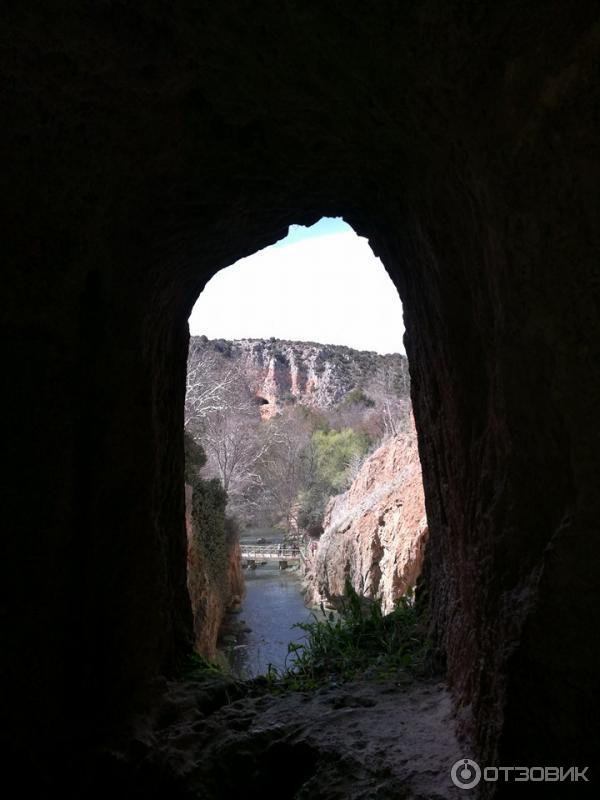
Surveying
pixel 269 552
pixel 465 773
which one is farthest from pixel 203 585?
pixel 269 552

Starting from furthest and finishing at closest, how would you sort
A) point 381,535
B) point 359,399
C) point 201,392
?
point 359,399 → point 201,392 → point 381,535

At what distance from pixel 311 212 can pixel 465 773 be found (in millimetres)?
2850

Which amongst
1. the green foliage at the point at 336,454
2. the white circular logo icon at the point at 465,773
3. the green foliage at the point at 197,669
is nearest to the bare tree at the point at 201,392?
the green foliage at the point at 336,454

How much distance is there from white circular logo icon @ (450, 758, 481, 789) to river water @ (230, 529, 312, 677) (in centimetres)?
821

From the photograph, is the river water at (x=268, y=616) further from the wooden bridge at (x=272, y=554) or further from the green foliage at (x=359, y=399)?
the green foliage at (x=359, y=399)

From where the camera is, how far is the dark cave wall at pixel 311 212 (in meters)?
1.71

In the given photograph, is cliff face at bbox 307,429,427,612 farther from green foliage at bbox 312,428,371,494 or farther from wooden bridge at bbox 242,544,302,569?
green foliage at bbox 312,428,371,494

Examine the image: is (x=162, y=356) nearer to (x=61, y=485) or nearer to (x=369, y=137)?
(x=61, y=485)

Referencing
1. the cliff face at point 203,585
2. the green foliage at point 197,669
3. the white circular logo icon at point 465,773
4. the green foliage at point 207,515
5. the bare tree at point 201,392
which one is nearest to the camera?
the white circular logo icon at point 465,773

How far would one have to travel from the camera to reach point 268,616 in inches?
688

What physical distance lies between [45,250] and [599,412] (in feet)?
6.88

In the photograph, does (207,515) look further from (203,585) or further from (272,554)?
(272,554)

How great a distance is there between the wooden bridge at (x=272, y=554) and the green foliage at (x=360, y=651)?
20806 millimetres

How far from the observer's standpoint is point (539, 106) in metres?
1.69
